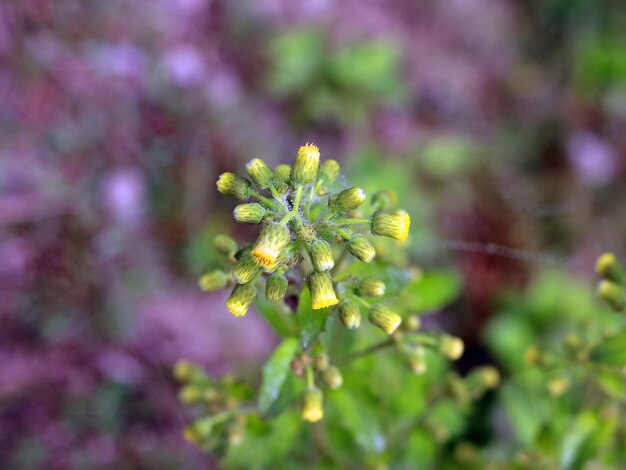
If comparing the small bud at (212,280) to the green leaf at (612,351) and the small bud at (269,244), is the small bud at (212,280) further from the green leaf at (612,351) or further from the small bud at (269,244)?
the green leaf at (612,351)

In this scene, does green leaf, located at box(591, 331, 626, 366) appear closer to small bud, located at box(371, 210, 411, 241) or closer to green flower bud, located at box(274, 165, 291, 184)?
small bud, located at box(371, 210, 411, 241)

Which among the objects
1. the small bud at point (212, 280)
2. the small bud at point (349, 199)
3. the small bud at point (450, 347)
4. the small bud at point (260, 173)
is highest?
the small bud at point (260, 173)

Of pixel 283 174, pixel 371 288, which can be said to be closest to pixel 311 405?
pixel 371 288

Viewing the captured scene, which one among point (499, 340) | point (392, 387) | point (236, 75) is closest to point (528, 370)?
point (499, 340)

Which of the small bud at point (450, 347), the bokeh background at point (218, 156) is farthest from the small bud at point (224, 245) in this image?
the bokeh background at point (218, 156)

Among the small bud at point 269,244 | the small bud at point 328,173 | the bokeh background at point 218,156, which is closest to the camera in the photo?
the small bud at point 269,244

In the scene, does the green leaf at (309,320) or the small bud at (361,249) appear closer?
the small bud at (361,249)

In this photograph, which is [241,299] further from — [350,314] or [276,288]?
[350,314]
